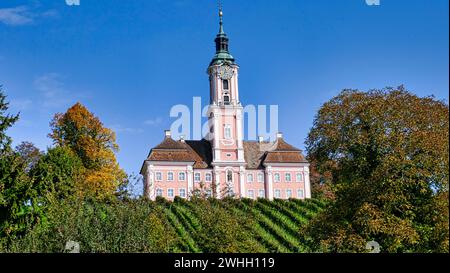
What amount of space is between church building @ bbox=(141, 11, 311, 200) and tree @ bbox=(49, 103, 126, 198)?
37.9 ft

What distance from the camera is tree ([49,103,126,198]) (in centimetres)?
3334

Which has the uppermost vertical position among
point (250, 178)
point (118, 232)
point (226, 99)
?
point (226, 99)

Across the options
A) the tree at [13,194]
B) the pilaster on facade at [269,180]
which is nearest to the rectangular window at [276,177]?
the pilaster on facade at [269,180]

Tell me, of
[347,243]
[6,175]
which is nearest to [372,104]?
[347,243]

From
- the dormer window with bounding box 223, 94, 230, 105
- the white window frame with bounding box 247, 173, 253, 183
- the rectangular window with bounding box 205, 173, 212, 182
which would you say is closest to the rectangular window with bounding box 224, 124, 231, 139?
the dormer window with bounding box 223, 94, 230, 105

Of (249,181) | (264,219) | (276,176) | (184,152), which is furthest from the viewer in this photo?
(249,181)

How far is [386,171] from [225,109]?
33.4 m

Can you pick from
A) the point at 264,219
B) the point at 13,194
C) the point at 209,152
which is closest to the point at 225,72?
the point at 209,152

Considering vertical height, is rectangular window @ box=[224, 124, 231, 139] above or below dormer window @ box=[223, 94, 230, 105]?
below

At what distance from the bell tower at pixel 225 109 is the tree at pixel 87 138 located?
1302cm

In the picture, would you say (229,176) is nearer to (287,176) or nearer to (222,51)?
(287,176)

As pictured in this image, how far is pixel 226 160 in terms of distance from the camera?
48.4 metres

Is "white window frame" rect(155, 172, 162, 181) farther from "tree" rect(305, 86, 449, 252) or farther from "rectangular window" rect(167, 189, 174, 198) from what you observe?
"tree" rect(305, 86, 449, 252)

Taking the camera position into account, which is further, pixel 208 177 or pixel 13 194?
pixel 208 177
